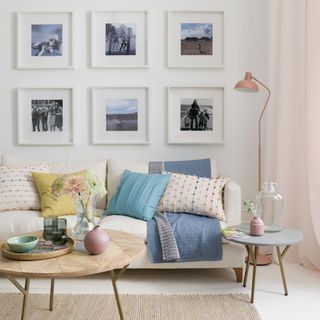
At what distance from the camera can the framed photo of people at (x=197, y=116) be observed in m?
4.55

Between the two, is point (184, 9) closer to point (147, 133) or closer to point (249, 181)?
point (147, 133)

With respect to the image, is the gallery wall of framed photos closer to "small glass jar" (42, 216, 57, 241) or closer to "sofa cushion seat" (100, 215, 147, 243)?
"sofa cushion seat" (100, 215, 147, 243)

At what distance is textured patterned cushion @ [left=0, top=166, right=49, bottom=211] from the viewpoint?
3.95 meters

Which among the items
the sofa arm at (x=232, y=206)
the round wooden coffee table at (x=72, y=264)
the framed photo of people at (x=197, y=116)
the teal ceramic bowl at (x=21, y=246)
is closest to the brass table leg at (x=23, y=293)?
the round wooden coffee table at (x=72, y=264)

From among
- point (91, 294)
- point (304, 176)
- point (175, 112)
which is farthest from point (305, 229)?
point (91, 294)

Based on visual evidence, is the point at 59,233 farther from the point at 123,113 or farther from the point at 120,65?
the point at 120,65

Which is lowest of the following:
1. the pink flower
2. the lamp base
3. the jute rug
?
the jute rug

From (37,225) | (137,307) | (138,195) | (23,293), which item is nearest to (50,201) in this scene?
(37,225)

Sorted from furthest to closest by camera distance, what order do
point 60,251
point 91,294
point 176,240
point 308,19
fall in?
1. point 308,19
2. point 176,240
3. point 91,294
4. point 60,251

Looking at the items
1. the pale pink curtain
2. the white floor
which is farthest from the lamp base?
the pale pink curtain

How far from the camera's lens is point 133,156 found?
4605 mm

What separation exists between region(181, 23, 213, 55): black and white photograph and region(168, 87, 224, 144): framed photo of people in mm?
347

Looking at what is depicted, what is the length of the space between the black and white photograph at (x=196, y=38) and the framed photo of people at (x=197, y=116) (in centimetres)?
35

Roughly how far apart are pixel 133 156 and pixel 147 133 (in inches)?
9.7
